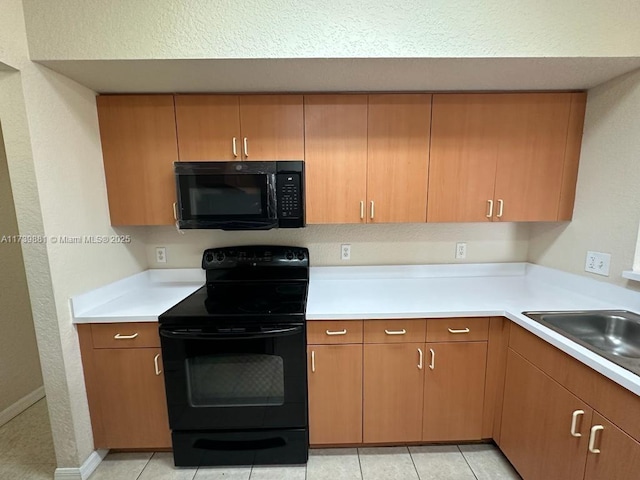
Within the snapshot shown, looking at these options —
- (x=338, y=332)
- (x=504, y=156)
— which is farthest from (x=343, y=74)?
(x=338, y=332)

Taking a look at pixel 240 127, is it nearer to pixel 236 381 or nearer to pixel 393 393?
pixel 236 381

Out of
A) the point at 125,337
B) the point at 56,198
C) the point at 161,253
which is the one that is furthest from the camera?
the point at 161,253

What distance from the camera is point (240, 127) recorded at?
1615mm

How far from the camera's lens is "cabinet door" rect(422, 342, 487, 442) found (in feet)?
4.94

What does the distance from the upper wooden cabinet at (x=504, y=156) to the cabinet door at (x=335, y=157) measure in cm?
45

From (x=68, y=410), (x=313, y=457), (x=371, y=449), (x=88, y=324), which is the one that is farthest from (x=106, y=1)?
(x=371, y=449)

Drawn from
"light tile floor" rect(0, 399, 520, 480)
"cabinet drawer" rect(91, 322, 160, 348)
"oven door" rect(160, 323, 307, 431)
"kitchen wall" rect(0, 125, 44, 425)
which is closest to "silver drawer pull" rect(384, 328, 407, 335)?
"oven door" rect(160, 323, 307, 431)

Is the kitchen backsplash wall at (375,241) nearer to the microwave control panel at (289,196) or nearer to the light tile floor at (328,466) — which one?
the microwave control panel at (289,196)

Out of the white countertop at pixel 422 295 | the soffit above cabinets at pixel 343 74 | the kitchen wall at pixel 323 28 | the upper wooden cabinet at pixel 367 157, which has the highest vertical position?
the kitchen wall at pixel 323 28

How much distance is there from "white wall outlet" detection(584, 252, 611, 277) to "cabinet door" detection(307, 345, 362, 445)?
1.44 metres

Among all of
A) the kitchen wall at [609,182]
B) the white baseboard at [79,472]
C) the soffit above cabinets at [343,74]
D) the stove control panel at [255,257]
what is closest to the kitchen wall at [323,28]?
the soffit above cabinets at [343,74]

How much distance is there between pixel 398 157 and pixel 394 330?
1017mm

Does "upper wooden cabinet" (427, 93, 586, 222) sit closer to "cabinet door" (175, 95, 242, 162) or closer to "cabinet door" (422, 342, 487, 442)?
"cabinet door" (422, 342, 487, 442)

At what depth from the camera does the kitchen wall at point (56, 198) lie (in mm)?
1229
